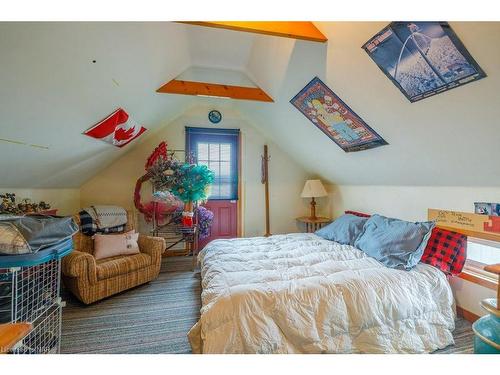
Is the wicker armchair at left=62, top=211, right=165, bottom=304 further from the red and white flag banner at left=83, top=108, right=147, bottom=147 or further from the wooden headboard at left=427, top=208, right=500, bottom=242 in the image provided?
the wooden headboard at left=427, top=208, right=500, bottom=242

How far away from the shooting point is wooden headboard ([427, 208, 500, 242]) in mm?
1874

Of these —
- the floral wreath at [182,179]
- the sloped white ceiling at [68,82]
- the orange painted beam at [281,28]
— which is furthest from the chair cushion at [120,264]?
the orange painted beam at [281,28]

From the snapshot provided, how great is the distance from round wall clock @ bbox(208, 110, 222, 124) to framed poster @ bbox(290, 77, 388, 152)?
1.65 metres

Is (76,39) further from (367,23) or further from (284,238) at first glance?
(284,238)

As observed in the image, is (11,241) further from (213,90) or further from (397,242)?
(397,242)

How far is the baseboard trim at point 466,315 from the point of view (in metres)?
1.92

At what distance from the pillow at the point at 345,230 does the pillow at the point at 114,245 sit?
7.59ft

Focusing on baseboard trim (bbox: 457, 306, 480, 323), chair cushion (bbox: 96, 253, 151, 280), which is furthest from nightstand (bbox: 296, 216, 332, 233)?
chair cushion (bbox: 96, 253, 151, 280)

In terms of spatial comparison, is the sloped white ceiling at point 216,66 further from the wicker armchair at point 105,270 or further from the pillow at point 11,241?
the wicker armchair at point 105,270

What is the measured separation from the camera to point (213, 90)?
278 cm

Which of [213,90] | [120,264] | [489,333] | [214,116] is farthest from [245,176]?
[489,333]

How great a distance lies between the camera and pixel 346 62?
1798mm
